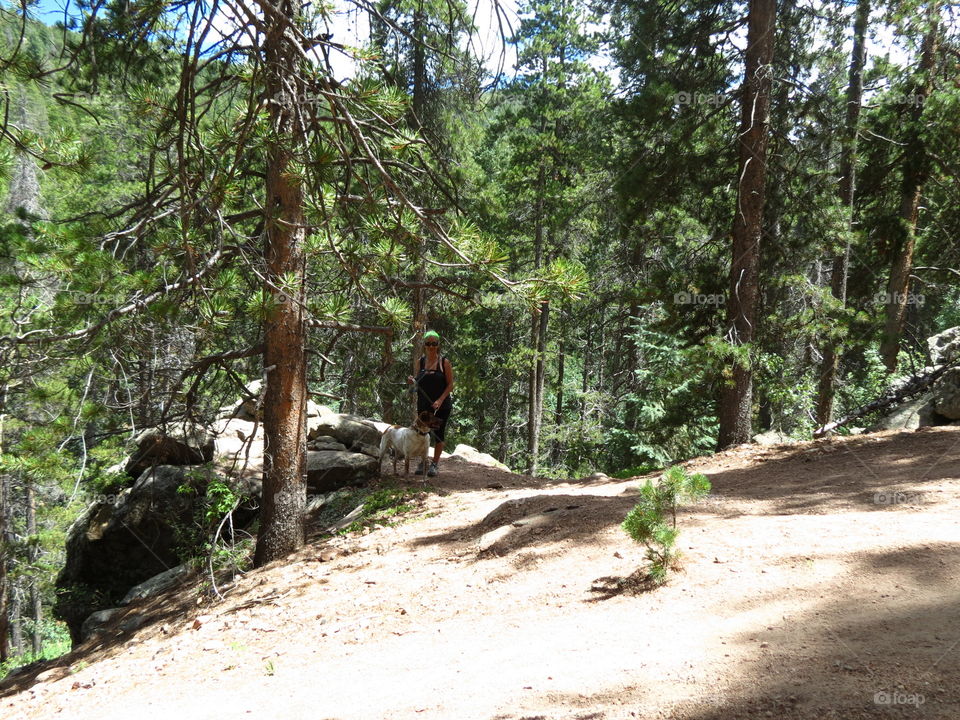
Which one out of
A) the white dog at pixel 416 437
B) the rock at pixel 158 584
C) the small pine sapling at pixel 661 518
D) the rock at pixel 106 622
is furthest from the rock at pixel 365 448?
the small pine sapling at pixel 661 518

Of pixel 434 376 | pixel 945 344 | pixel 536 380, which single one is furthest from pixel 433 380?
pixel 536 380

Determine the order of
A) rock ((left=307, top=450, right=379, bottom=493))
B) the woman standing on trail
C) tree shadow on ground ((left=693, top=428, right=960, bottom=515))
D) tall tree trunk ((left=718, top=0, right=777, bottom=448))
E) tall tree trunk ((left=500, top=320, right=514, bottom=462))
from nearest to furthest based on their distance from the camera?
tree shadow on ground ((left=693, top=428, right=960, bottom=515)), the woman standing on trail, tall tree trunk ((left=718, top=0, right=777, bottom=448)), rock ((left=307, top=450, right=379, bottom=493)), tall tree trunk ((left=500, top=320, right=514, bottom=462))

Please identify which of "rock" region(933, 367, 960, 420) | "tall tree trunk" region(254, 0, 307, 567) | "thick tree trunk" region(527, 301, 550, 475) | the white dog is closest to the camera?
"tall tree trunk" region(254, 0, 307, 567)

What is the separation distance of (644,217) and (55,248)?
9007mm

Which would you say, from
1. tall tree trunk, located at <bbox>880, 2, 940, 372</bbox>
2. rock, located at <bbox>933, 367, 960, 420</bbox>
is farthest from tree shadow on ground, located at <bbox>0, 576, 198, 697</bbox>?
tall tree trunk, located at <bbox>880, 2, 940, 372</bbox>

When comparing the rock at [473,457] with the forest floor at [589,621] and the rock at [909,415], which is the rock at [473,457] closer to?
the forest floor at [589,621]

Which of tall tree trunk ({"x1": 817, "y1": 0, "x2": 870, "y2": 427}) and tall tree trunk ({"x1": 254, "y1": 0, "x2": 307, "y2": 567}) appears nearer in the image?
tall tree trunk ({"x1": 254, "y1": 0, "x2": 307, "y2": 567})

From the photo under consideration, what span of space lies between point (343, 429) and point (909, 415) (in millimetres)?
9242

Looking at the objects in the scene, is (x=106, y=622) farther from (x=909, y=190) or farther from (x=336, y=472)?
(x=909, y=190)

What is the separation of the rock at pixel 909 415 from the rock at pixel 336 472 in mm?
8061

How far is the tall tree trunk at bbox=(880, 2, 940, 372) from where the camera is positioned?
11.3 m

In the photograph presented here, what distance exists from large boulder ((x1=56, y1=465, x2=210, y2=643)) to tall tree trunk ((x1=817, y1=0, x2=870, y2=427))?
1124 centimetres

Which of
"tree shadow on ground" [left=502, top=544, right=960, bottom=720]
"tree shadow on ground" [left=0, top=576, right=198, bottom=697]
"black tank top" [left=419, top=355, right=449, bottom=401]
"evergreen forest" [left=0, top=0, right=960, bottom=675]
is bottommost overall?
"tree shadow on ground" [left=0, top=576, right=198, bottom=697]

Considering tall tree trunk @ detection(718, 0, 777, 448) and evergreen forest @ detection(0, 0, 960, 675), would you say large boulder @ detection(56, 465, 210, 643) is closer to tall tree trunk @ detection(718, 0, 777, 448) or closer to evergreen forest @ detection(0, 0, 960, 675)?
evergreen forest @ detection(0, 0, 960, 675)
